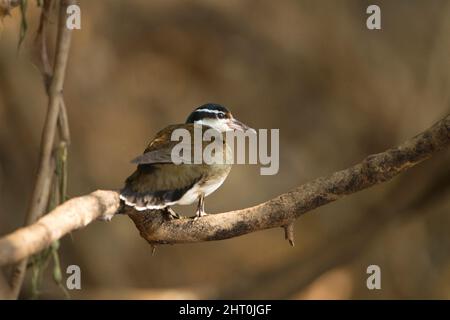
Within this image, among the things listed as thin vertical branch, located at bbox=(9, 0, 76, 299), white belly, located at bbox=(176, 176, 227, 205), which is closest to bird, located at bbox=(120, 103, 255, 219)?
white belly, located at bbox=(176, 176, 227, 205)

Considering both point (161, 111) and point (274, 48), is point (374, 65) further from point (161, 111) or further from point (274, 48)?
point (161, 111)

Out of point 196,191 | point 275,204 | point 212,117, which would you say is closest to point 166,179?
point 196,191

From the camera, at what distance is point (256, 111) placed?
11.9ft

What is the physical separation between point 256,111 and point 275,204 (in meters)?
1.77

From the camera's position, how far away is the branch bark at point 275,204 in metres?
1.59

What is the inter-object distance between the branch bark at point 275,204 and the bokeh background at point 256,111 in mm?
1537

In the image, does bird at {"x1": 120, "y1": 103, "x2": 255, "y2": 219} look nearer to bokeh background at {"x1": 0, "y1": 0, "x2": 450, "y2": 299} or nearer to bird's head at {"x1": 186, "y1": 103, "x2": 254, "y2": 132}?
bird's head at {"x1": 186, "y1": 103, "x2": 254, "y2": 132}

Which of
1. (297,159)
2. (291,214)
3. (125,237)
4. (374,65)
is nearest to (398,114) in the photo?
(374,65)

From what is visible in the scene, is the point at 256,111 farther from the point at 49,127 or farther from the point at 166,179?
the point at 166,179

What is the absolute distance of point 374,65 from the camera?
3.58 metres
